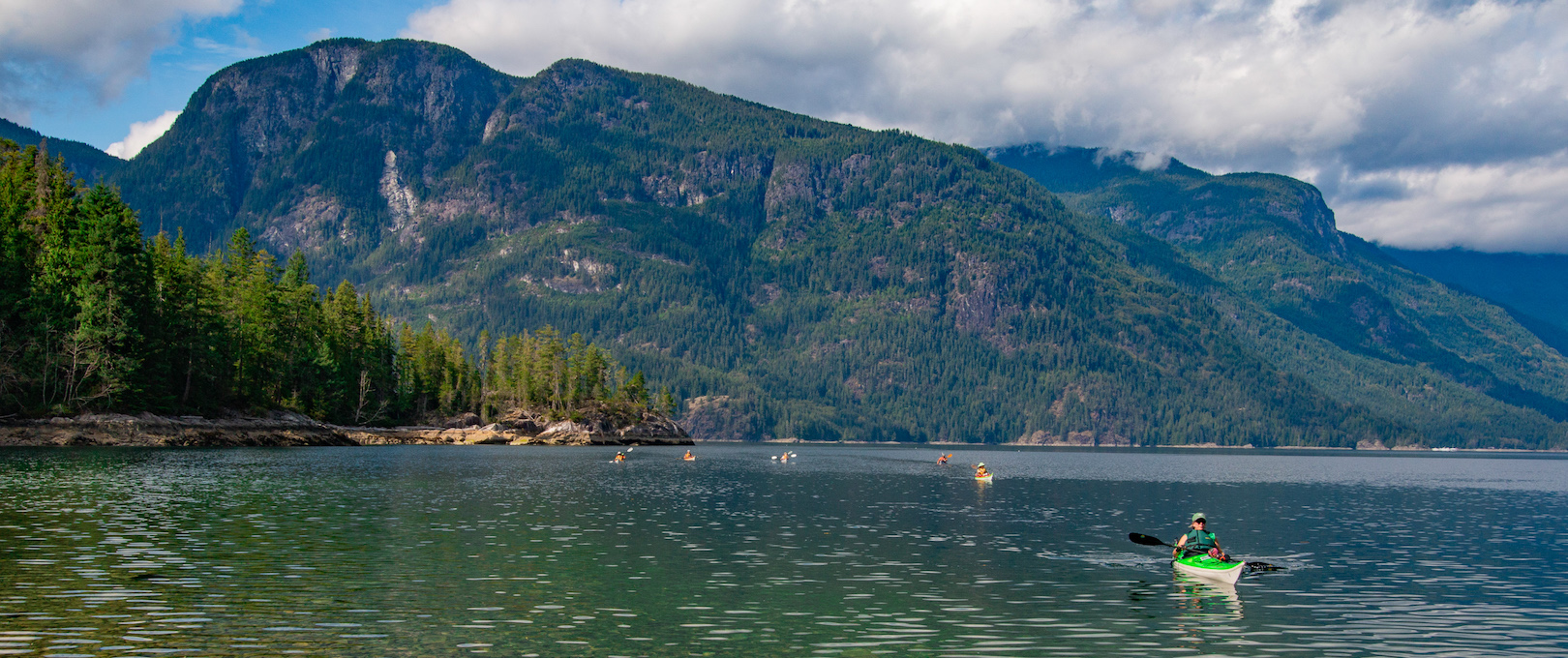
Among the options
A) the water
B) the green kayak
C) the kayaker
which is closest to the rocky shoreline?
the water

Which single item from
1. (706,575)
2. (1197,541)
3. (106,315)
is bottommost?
(706,575)

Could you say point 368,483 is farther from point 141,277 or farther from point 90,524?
point 141,277

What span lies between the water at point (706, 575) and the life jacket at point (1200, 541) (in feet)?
7.71

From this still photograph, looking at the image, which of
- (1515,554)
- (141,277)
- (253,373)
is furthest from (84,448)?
(1515,554)

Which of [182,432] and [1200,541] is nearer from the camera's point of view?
[1200,541]

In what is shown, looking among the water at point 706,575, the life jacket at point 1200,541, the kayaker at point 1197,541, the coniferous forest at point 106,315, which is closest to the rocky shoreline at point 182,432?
the coniferous forest at point 106,315

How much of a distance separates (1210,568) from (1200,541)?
340 centimetres

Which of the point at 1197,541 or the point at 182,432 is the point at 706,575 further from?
the point at 182,432

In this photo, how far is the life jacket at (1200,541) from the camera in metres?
48.7

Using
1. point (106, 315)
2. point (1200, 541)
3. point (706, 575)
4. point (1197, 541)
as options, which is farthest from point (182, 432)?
point (1200, 541)

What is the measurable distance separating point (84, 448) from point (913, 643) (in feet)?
376

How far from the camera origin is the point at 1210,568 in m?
46.2

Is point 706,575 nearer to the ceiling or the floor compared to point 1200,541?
nearer to the floor

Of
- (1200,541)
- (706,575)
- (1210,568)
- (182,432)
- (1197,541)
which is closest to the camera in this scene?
(706,575)
